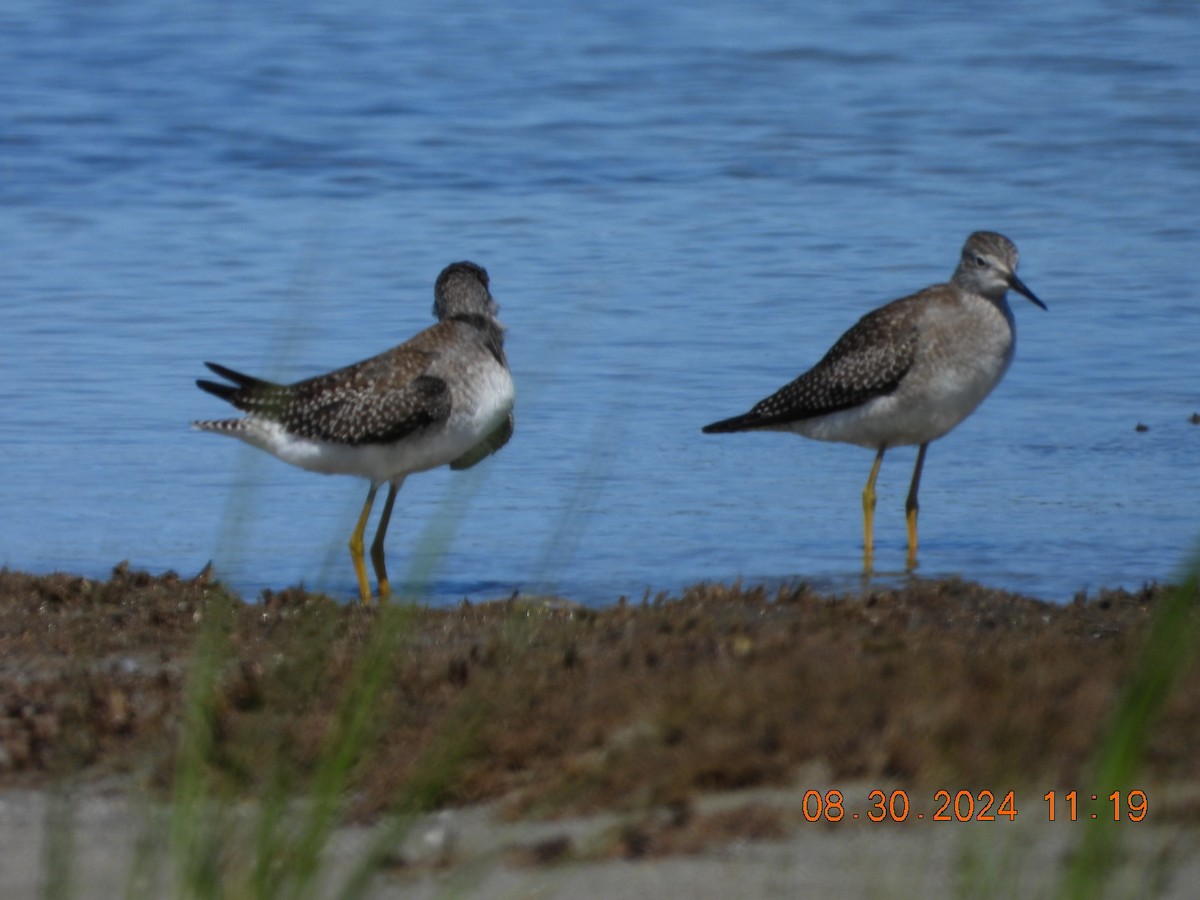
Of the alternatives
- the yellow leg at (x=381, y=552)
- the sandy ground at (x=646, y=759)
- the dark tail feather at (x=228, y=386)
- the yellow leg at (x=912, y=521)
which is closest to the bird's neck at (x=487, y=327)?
the yellow leg at (x=381, y=552)

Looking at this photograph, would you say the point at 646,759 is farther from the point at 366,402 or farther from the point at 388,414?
the point at 366,402

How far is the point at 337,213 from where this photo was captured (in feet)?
66.6

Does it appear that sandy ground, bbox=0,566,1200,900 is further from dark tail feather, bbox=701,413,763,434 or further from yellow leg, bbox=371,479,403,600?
dark tail feather, bbox=701,413,763,434

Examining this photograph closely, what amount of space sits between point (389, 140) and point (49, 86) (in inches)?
246

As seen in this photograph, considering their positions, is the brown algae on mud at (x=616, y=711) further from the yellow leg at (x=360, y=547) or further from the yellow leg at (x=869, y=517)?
the yellow leg at (x=869, y=517)

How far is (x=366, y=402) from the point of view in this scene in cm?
1030

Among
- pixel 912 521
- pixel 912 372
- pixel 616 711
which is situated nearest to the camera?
pixel 616 711

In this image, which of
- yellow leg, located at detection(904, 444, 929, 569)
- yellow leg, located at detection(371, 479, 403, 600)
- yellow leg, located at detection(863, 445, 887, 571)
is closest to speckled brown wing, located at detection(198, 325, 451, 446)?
yellow leg, located at detection(371, 479, 403, 600)

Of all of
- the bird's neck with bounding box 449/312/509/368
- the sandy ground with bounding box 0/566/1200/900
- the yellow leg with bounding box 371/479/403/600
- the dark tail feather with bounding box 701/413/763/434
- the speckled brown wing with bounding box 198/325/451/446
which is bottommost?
the yellow leg with bounding box 371/479/403/600

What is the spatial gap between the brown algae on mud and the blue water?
2.04 feet

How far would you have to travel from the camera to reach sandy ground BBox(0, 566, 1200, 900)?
5.45 m

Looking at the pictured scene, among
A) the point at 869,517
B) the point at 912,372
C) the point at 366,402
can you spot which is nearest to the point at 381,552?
the point at 366,402

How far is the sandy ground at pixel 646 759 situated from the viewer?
545 centimetres

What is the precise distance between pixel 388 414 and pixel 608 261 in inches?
310
